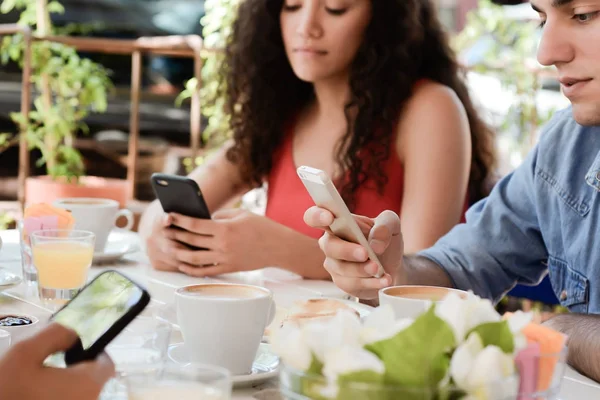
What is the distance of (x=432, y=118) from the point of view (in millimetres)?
2301

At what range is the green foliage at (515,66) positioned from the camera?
462 cm

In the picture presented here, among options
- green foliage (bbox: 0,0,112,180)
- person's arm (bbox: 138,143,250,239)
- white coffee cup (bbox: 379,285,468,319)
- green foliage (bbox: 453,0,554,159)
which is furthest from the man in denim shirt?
green foliage (bbox: 0,0,112,180)

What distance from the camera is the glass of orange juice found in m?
1.58

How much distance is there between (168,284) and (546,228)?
831 mm

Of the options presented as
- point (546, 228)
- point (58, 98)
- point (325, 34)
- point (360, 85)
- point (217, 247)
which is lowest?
point (58, 98)

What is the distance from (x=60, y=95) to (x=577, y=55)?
3237 mm

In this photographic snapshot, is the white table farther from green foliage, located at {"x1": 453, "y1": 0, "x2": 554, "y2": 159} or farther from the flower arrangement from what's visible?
green foliage, located at {"x1": 453, "y1": 0, "x2": 554, "y2": 159}

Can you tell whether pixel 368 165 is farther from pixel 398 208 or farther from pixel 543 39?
pixel 543 39

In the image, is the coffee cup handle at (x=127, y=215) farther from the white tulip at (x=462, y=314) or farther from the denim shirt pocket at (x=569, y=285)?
the white tulip at (x=462, y=314)

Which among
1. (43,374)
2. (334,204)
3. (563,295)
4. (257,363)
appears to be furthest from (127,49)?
(43,374)

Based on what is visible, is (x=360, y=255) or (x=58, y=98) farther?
(x=58, y=98)

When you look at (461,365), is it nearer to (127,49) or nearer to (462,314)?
(462,314)

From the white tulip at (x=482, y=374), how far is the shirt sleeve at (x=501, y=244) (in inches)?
46.4

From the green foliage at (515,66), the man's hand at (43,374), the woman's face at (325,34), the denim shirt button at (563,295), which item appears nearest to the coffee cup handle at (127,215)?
the woman's face at (325,34)
